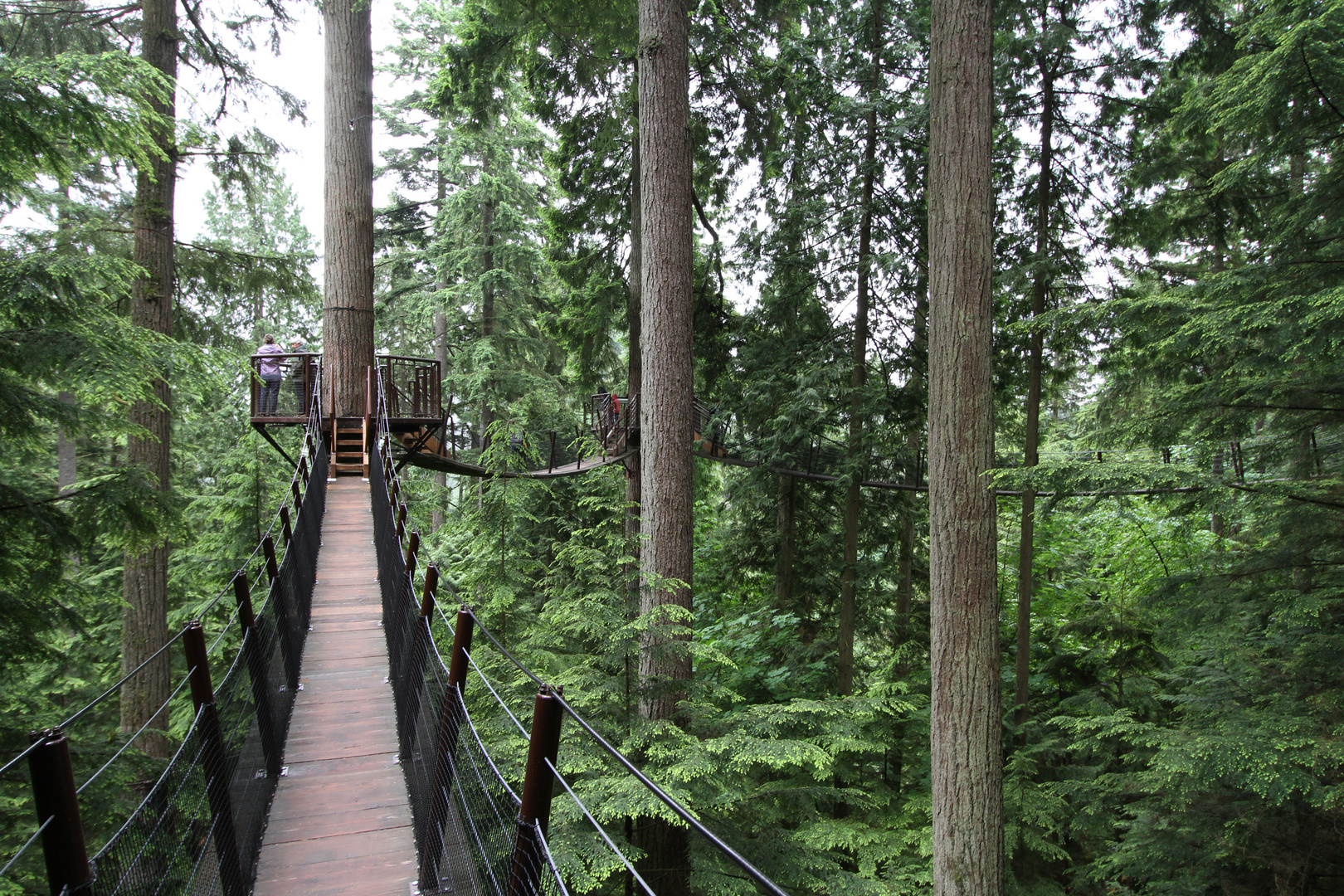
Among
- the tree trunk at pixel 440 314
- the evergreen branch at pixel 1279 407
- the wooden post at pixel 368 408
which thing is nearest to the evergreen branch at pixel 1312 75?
the evergreen branch at pixel 1279 407

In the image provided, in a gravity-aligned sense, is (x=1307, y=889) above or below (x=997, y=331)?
below

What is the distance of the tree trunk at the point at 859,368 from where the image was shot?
8.29 metres

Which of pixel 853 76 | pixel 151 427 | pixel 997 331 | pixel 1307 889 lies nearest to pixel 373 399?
pixel 151 427

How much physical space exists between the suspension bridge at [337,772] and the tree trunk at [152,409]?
3.20 meters

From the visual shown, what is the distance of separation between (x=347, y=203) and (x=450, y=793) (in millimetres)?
7836

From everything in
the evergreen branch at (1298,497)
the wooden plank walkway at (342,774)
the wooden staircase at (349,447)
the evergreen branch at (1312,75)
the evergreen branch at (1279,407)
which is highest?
the evergreen branch at (1312,75)

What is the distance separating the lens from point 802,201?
8328mm

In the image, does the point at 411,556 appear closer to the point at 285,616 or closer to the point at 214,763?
the point at 285,616

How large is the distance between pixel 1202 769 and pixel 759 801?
3071mm

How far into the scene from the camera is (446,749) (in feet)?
8.60

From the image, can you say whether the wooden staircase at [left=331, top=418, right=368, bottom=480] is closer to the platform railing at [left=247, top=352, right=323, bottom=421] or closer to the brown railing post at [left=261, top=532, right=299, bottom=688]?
the platform railing at [left=247, top=352, right=323, bottom=421]

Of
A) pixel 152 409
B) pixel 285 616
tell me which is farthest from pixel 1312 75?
pixel 152 409

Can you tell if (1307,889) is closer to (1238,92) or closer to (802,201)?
(1238,92)

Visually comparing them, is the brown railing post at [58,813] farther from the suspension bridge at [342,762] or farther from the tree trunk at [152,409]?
the tree trunk at [152,409]
